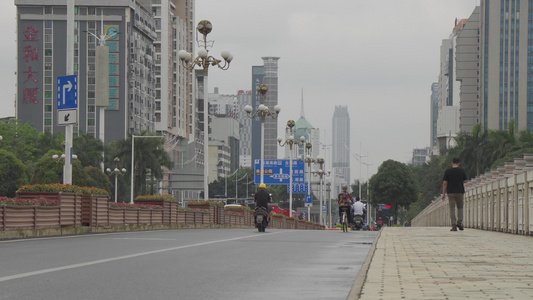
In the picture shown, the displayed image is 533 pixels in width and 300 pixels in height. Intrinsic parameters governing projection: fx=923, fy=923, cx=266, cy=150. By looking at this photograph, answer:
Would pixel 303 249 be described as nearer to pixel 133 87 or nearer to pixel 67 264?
pixel 67 264

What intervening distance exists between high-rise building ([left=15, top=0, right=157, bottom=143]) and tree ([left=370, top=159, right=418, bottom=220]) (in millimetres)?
37842

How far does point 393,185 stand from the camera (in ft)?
423

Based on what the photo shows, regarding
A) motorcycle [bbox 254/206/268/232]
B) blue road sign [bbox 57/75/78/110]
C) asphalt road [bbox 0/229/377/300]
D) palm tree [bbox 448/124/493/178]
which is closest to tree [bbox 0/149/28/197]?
palm tree [bbox 448/124/493/178]

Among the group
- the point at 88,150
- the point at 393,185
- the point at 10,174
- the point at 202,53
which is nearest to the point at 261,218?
the point at 202,53

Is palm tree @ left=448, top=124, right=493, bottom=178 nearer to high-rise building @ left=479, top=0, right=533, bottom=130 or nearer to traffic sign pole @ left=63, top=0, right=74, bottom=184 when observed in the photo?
traffic sign pole @ left=63, top=0, right=74, bottom=184

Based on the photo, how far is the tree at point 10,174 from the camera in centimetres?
8344

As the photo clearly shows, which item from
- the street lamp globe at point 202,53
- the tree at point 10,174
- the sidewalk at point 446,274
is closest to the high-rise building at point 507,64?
the tree at point 10,174

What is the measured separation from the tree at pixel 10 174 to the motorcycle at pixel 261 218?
56.8 meters

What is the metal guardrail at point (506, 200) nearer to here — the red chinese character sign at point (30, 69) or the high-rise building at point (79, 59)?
the high-rise building at point (79, 59)

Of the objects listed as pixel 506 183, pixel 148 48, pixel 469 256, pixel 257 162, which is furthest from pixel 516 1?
pixel 469 256

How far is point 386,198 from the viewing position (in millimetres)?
131125

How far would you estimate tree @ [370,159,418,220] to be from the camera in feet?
425

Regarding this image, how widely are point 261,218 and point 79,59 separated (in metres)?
111

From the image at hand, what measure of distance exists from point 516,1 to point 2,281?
165174 millimetres
